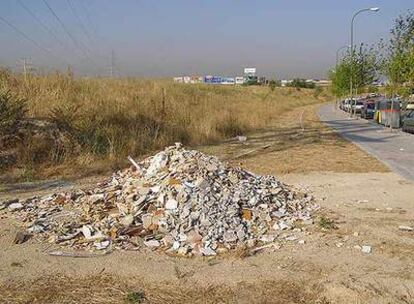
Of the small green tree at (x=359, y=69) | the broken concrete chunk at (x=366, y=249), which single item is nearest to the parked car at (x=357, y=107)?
the small green tree at (x=359, y=69)

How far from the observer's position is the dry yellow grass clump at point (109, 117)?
1324cm

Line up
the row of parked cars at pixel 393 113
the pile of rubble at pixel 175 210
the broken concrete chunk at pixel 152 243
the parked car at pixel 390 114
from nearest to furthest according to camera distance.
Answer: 1. the broken concrete chunk at pixel 152 243
2. the pile of rubble at pixel 175 210
3. the row of parked cars at pixel 393 113
4. the parked car at pixel 390 114

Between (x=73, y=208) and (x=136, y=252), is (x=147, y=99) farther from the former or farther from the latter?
(x=136, y=252)

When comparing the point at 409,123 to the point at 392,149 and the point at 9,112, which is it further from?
the point at 9,112

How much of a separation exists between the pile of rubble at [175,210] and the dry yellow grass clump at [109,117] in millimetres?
4139

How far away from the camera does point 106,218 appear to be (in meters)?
6.95

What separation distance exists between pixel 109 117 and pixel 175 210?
10083 mm

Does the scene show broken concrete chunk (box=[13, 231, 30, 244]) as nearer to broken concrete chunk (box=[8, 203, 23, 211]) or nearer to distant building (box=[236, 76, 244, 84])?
broken concrete chunk (box=[8, 203, 23, 211])

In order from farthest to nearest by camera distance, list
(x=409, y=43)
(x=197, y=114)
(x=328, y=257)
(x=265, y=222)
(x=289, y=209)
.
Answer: (x=409, y=43) < (x=197, y=114) < (x=289, y=209) < (x=265, y=222) < (x=328, y=257)

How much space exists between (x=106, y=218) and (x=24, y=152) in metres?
6.10

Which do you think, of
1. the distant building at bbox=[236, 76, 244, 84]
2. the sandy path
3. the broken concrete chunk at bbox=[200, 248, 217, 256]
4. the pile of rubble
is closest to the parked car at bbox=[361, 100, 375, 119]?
the pile of rubble

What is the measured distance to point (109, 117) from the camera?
16.2 metres

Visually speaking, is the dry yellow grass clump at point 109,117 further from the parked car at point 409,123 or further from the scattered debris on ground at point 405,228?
the parked car at point 409,123

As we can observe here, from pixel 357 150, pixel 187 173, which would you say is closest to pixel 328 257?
pixel 187 173
